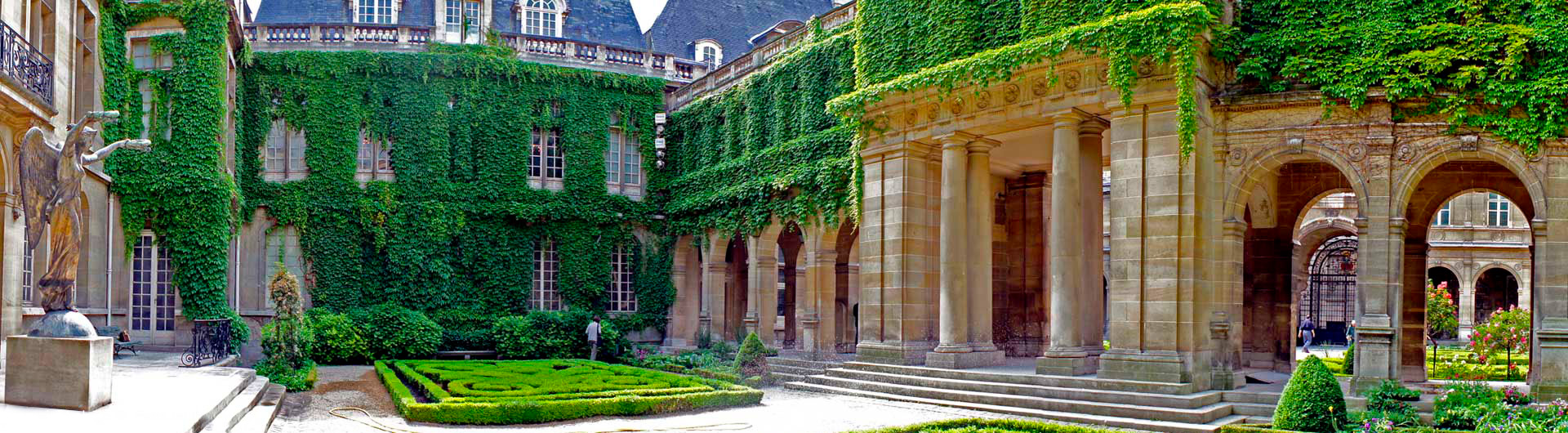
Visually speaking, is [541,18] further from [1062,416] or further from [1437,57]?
[1437,57]

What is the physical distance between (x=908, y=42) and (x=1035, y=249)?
607cm

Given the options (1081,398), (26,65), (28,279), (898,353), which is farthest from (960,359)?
(28,279)

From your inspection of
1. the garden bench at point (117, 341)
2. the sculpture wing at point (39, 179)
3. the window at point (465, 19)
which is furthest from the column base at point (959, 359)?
the window at point (465, 19)

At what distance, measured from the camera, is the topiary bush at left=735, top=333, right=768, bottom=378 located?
906 inches

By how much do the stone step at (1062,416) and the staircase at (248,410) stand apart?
27.3 feet

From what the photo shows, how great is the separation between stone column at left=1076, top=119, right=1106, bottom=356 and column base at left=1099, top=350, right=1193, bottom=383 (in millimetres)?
1547

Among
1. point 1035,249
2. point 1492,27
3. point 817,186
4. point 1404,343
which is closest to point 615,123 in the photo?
point 817,186

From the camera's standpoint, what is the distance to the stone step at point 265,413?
13664 mm

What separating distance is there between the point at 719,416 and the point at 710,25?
913 inches

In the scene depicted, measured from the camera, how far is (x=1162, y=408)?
50.8ft

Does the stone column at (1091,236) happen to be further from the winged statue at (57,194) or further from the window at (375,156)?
the window at (375,156)

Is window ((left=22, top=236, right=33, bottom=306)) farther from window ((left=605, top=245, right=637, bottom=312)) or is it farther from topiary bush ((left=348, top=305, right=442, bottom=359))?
window ((left=605, top=245, right=637, bottom=312))

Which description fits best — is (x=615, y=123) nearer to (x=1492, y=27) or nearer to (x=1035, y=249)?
(x=1035, y=249)

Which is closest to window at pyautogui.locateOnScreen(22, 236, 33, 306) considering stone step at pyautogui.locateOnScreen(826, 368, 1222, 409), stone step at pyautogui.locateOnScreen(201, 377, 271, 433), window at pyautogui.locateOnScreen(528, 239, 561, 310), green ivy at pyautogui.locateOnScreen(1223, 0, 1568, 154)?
stone step at pyautogui.locateOnScreen(201, 377, 271, 433)
